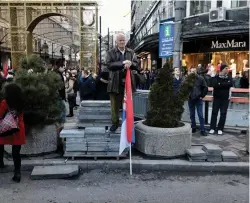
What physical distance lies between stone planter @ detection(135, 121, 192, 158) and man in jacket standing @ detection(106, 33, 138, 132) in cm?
66

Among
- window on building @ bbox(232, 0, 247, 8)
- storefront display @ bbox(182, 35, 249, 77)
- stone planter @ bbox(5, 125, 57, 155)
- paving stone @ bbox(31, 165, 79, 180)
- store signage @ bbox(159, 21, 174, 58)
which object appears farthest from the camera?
storefront display @ bbox(182, 35, 249, 77)

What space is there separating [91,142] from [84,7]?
13677mm

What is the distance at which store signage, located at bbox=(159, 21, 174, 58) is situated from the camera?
30.7 ft

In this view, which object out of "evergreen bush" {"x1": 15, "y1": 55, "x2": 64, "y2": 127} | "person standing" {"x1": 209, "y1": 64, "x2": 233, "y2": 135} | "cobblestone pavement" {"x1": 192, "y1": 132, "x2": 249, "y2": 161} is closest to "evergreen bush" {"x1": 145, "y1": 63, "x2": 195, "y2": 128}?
"cobblestone pavement" {"x1": 192, "y1": 132, "x2": 249, "y2": 161}

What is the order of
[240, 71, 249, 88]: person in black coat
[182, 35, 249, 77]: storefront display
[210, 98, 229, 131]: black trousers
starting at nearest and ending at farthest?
1. [210, 98, 229, 131]: black trousers
2. [240, 71, 249, 88]: person in black coat
3. [182, 35, 249, 77]: storefront display

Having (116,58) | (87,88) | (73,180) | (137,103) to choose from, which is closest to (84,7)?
(87,88)

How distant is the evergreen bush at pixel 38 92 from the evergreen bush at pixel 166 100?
1.97 m

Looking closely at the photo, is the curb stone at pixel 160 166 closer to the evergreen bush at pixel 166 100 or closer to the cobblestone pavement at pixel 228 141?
the cobblestone pavement at pixel 228 141

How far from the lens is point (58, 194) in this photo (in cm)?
446

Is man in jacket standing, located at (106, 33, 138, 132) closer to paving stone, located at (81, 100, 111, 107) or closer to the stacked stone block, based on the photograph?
the stacked stone block

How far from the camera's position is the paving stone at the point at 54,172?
503 centimetres

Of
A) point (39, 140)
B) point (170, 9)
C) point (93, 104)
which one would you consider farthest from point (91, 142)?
point (170, 9)

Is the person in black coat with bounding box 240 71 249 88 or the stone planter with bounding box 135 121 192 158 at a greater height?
the person in black coat with bounding box 240 71 249 88

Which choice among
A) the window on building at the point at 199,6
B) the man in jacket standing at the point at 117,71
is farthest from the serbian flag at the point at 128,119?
the window on building at the point at 199,6
